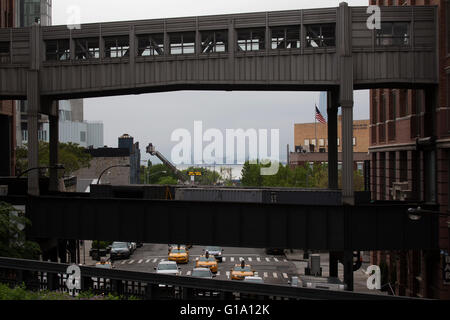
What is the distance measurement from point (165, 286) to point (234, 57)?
19489 millimetres

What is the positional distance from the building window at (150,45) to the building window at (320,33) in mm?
9135

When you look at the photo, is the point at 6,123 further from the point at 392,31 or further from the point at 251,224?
the point at 392,31

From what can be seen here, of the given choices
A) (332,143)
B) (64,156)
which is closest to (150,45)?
(332,143)

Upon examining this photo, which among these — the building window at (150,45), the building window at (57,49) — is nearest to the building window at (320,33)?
the building window at (150,45)

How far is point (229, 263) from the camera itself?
59.3 meters

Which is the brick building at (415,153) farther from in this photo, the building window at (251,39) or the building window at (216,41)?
the building window at (216,41)

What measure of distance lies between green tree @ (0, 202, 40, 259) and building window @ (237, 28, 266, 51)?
15.9m

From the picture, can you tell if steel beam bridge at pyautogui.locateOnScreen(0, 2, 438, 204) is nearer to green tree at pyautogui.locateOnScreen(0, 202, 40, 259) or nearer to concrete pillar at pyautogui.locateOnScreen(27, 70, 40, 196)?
concrete pillar at pyautogui.locateOnScreen(27, 70, 40, 196)

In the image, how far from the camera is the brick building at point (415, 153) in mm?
29516

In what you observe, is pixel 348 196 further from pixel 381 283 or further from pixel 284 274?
pixel 284 274

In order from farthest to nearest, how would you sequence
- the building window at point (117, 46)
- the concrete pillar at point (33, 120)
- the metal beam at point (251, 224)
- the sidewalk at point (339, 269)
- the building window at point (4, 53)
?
the sidewalk at point (339, 269)
the building window at point (4, 53)
the building window at point (117, 46)
the concrete pillar at point (33, 120)
the metal beam at point (251, 224)

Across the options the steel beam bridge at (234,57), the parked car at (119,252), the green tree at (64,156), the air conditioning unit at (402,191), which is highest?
the steel beam bridge at (234,57)

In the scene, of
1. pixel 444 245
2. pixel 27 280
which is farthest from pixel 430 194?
pixel 27 280

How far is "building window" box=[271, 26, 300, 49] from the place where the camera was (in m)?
30.4
